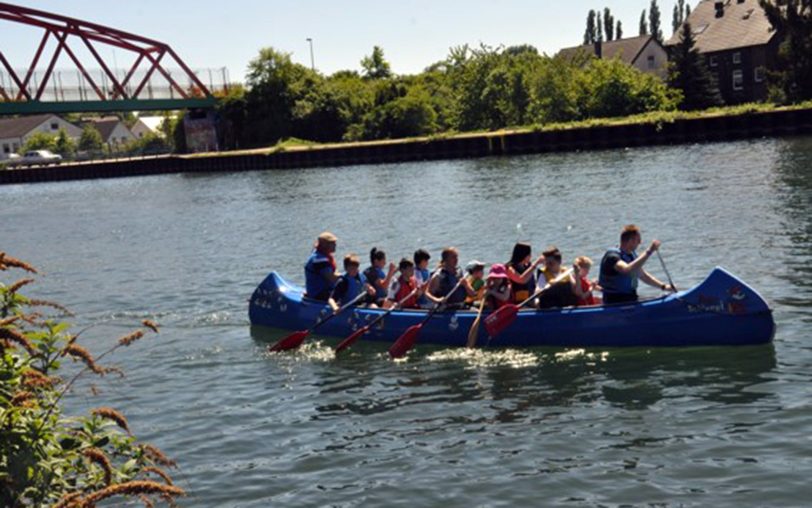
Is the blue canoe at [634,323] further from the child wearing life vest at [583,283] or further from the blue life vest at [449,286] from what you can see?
the blue life vest at [449,286]

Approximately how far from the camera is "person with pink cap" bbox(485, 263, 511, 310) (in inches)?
587

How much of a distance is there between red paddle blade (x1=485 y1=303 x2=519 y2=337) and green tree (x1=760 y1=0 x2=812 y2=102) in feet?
161

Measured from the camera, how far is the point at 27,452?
6109mm

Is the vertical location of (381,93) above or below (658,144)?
above

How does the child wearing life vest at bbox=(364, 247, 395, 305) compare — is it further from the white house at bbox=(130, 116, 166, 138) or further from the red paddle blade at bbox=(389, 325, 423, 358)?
the white house at bbox=(130, 116, 166, 138)

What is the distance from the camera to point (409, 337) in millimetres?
15305

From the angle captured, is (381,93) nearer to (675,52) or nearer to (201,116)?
(201,116)

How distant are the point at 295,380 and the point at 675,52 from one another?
2272 inches

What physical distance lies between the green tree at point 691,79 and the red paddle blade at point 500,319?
53466mm

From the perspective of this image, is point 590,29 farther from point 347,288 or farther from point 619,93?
point 347,288

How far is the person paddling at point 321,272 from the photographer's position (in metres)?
16.8

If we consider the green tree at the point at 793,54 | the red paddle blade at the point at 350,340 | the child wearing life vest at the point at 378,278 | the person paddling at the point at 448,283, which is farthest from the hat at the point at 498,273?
the green tree at the point at 793,54

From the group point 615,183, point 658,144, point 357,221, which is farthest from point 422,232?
point 658,144

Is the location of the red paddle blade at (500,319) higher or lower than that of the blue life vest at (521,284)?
lower
